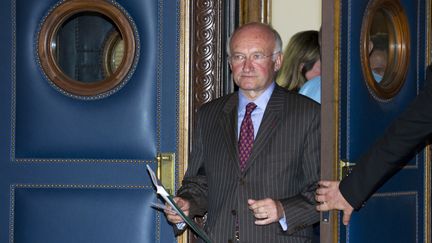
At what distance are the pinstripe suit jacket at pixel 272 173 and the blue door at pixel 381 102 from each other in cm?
18

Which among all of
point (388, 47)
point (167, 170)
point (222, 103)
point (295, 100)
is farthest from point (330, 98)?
point (167, 170)

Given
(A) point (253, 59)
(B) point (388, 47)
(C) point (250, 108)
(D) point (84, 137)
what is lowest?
(D) point (84, 137)

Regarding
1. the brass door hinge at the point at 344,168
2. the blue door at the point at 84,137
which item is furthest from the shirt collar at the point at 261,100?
the blue door at the point at 84,137

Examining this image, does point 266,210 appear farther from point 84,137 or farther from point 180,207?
point 84,137

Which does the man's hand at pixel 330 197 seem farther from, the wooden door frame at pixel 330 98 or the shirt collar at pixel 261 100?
the shirt collar at pixel 261 100

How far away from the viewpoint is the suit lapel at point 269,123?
12.7 ft

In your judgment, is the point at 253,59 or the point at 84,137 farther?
the point at 84,137

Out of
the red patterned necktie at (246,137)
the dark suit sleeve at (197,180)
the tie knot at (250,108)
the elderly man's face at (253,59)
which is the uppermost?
the elderly man's face at (253,59)

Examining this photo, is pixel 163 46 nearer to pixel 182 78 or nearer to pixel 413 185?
pixel 182 78

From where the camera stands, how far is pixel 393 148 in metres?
3.55

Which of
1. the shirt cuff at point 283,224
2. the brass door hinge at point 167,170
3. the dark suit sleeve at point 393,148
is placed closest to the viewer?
the dark suit sleeve at point 393,148

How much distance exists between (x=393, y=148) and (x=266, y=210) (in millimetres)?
569

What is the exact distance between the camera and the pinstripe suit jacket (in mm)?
3808

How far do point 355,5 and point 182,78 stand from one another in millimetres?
1245
